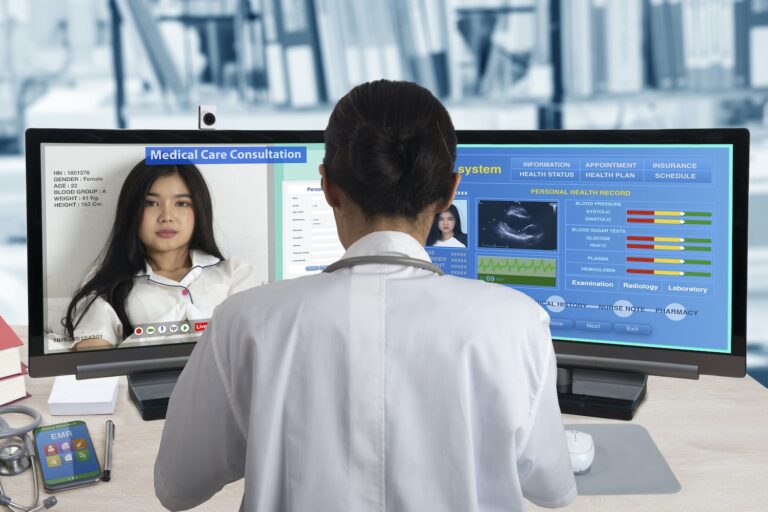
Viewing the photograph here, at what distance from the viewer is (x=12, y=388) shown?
1.38 m

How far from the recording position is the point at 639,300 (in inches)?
52.1

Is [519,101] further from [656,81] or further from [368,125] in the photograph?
[368,125]

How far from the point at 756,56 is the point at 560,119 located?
0.73 meters

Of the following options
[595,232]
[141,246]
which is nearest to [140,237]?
[141,246]

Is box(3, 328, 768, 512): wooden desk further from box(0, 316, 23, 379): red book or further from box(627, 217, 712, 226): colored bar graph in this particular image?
box(627, 217, 712, 226): colored bar graph

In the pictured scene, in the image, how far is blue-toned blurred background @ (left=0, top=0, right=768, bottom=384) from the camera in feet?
9.73

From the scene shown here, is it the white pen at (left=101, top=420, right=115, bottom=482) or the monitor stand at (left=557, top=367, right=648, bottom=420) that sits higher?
the monitor stand at (left=557, top=367, right=648, bottom=420)

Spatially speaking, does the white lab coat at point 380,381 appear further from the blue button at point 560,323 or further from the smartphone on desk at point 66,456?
the blue button at point 560,323

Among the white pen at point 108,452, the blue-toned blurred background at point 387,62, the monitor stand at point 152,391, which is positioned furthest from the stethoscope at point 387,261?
the blue-toned blurred background at point 387,62

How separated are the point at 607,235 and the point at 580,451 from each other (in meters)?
0.36

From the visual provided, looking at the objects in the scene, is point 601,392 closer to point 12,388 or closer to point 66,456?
point 66,456

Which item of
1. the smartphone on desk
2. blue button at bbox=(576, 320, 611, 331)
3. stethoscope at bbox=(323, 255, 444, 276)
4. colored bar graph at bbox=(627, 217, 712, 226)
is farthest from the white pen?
colored bar graph at bbox=(627, 217, 712, 226)

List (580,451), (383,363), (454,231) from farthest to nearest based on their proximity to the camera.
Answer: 1. (454,231)
2. (580,451)
3. (383,363)

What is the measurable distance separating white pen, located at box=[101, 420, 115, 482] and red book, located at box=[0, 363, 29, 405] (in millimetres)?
211
